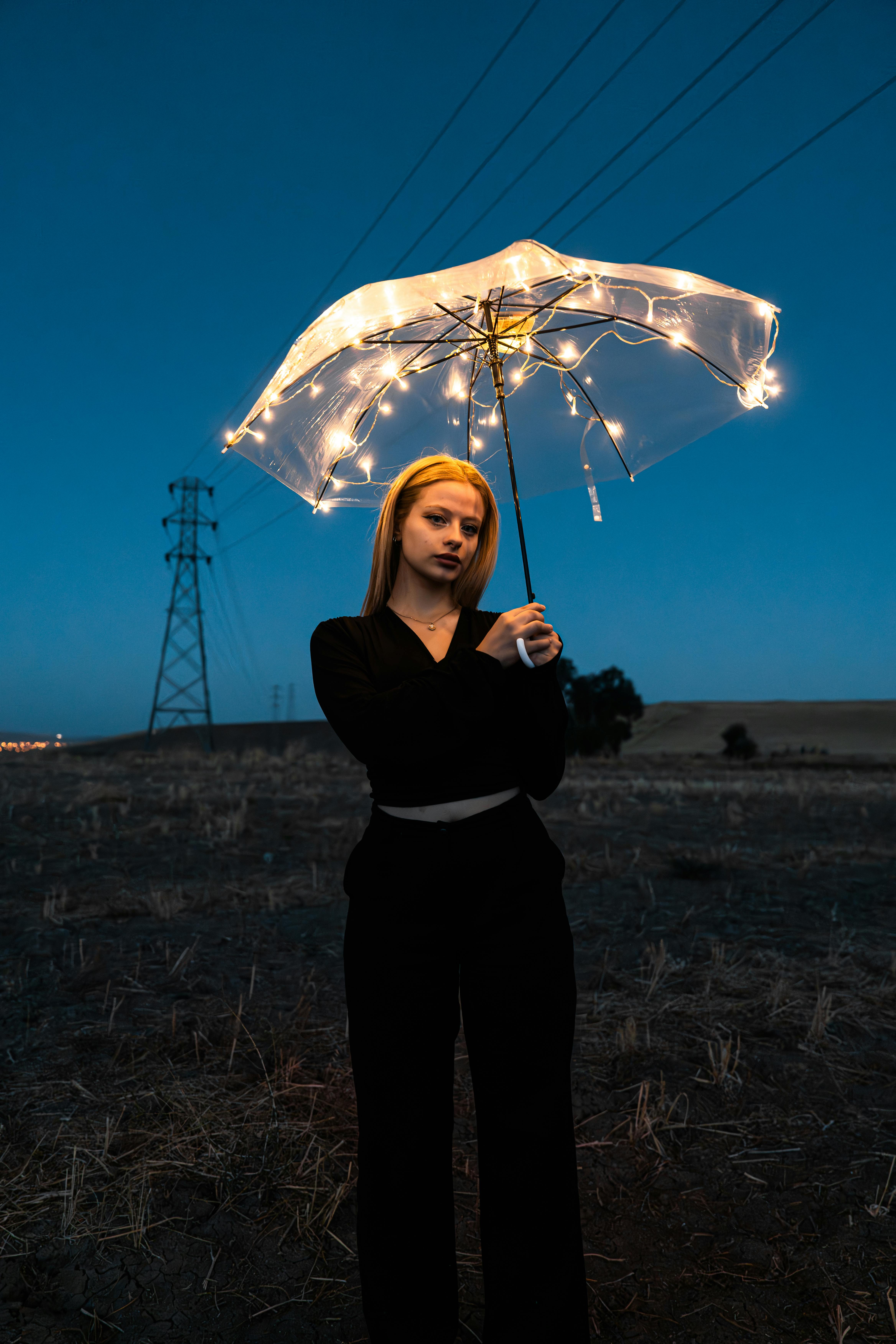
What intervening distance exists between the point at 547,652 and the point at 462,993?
0.91 metres

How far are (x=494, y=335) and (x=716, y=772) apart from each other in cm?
2191

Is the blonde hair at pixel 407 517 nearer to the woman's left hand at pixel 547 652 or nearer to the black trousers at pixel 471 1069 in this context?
the woman's left hand at pixel 547 652

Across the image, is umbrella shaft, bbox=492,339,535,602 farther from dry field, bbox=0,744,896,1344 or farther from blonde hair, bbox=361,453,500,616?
dry field, bbox=0,744,896,1344

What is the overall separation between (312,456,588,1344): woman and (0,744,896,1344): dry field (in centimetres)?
11

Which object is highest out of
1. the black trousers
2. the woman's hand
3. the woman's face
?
the woman's face

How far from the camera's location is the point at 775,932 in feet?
17.9

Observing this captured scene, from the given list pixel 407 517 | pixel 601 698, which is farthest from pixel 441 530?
pixel 601 698

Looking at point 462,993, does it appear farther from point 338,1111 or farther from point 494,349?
point 494,349

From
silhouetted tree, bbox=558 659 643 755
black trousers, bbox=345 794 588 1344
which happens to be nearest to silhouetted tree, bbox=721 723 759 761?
silhouetted tree, bbox=558 659 643 755

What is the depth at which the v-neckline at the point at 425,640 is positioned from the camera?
1.99 meters

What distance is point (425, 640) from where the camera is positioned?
6.68ft

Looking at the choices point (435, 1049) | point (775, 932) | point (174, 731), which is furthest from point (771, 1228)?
point (174, 731)

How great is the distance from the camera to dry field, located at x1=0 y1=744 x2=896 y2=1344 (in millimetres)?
2115

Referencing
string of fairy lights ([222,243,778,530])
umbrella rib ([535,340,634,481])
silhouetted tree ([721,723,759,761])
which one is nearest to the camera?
string of fairy lights ([222,243,778,530])
